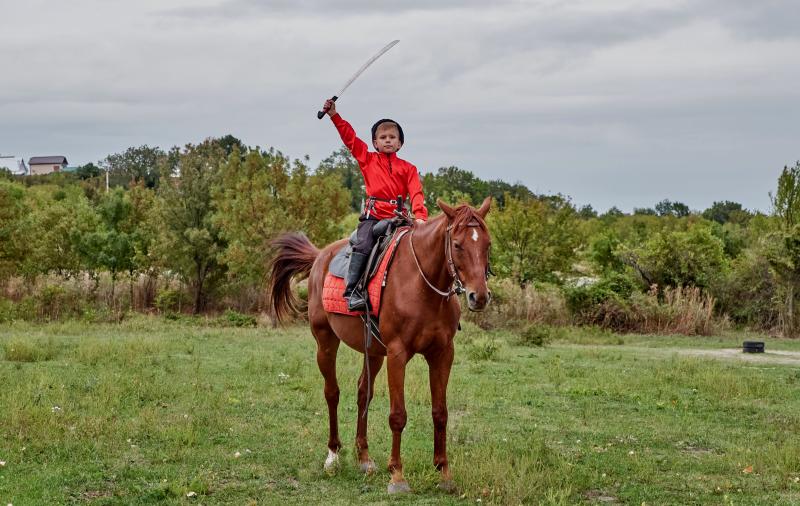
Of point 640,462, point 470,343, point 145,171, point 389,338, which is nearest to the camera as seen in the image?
point 389,338

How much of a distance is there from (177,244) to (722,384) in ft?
68.7

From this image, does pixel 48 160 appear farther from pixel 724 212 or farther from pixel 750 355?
pixel 750 355

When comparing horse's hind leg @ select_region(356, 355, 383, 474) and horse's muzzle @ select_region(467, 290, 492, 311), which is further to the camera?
horse's hind leg @ select_region(356, 355, 383, 474)

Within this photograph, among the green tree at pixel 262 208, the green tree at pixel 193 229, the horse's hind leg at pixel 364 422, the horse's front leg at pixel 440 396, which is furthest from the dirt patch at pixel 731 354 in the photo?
the green tree at pixel 193 229

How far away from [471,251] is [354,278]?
168cm

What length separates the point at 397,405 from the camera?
778 centimetres

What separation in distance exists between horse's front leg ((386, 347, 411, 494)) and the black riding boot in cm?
69

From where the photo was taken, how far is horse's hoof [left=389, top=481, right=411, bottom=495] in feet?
25.1

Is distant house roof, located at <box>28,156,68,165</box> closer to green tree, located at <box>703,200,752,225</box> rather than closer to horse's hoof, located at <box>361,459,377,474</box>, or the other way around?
green tree, located at <box>703,200,752,225</box>

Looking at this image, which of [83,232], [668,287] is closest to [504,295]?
[668,287]

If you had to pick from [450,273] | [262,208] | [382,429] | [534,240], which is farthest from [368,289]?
[534,240]

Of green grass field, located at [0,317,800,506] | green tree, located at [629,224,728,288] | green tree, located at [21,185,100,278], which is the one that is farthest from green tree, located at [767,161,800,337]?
green tree, located at [21,185,100,278]

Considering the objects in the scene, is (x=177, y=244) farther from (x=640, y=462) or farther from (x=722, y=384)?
(x=640, y=462)

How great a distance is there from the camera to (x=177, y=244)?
2989cm
